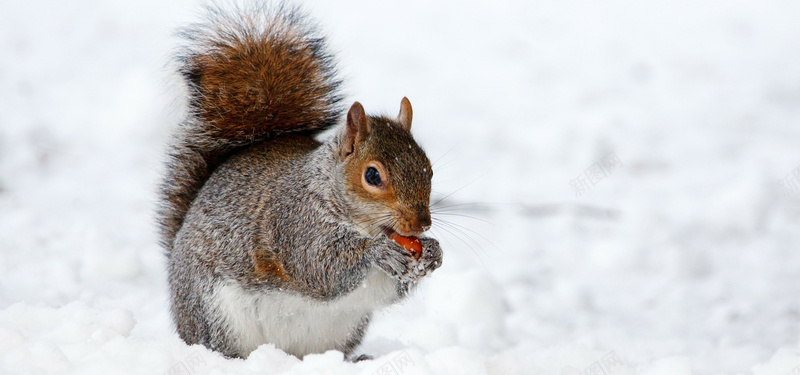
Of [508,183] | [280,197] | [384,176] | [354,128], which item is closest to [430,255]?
[384,176]

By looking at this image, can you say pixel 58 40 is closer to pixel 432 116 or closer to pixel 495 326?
pixel 432 116

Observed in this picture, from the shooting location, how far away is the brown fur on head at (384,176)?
1891 mm

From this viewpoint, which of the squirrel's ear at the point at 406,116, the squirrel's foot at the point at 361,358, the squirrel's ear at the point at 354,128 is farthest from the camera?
the squirrel's foot at the point at 361,358

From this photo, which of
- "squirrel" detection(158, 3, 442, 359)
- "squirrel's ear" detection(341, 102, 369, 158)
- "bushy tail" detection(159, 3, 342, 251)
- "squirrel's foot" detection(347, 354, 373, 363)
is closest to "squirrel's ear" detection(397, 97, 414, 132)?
"squirrel" detection(158, 3, 442, 359)

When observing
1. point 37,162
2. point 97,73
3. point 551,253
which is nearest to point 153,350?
point 551,253

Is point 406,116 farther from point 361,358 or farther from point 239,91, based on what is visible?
point 361,358

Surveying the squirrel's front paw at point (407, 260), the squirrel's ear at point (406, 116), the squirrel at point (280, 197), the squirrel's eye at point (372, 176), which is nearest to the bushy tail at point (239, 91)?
the squirrel at point (280, 197)

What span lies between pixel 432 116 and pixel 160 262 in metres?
1.76

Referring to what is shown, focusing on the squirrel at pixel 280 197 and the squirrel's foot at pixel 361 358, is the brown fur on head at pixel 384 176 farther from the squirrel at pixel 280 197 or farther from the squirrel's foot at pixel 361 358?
the squirrel's foot at pixel 361 358

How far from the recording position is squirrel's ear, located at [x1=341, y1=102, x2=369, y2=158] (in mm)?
2020

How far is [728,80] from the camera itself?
457 cm

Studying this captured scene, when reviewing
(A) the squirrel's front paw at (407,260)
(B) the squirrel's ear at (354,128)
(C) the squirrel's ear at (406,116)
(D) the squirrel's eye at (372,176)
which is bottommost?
(A) the squirrel's front paw at (407,260)

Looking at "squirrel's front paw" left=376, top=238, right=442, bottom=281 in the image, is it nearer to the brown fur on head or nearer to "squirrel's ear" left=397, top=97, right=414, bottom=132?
the brown fur on head

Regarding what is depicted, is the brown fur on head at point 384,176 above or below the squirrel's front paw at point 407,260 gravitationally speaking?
above
